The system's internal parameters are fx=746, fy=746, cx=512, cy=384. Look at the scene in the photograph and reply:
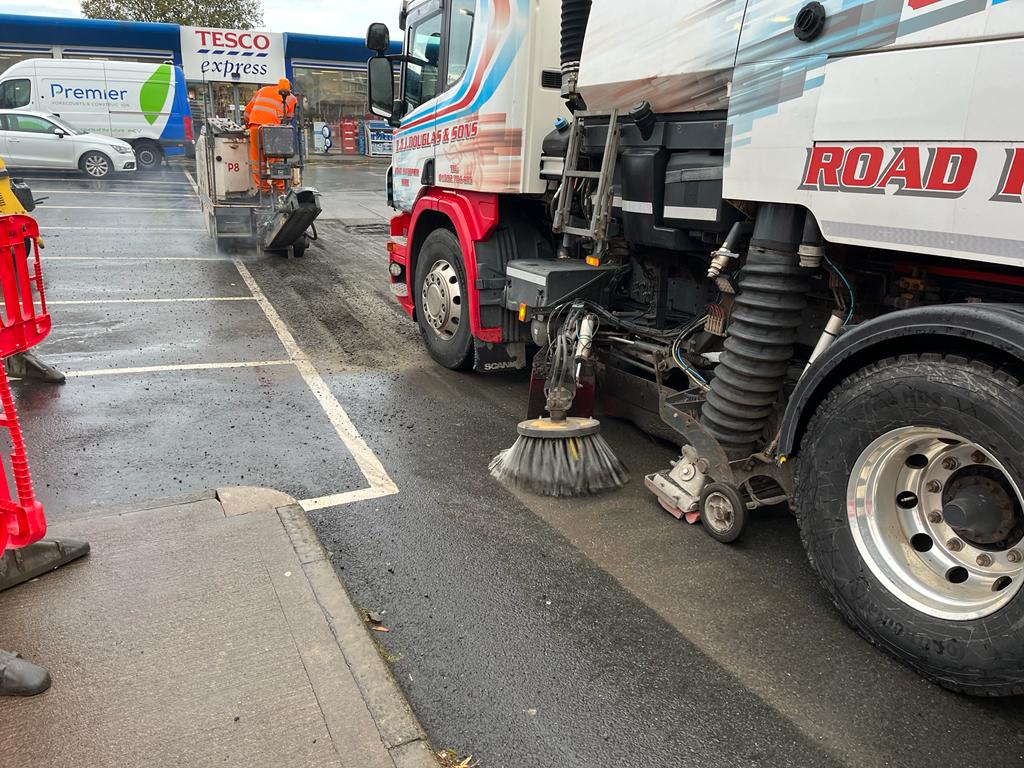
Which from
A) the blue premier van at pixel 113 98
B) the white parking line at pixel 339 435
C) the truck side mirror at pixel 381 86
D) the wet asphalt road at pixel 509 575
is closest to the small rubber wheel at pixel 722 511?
the wet asphalt road at pixel 509 575

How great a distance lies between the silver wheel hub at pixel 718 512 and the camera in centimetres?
338

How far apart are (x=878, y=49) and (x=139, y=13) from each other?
4048cm

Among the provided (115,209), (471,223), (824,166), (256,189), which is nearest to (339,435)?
(471,223)

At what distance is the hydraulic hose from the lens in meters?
2.97

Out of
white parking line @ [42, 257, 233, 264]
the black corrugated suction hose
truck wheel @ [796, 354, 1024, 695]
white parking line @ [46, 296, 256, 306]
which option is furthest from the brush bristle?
white parking line @ [42, 257, 233, 264]

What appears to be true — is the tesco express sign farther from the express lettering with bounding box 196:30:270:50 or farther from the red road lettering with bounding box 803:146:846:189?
the red road lettering with bounding box 803:146:846:189

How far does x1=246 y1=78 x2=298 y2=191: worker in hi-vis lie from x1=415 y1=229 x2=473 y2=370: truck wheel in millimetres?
5606

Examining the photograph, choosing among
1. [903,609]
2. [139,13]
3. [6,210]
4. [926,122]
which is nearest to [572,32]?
[926,122]

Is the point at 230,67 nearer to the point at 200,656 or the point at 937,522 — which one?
the point at 200,656

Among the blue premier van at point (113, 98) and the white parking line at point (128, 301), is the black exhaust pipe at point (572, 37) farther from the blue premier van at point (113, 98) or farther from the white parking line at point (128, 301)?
the blue premier van at point (113, 98)

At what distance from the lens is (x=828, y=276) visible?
303 centimetres

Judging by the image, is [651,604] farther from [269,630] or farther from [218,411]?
[218,411]

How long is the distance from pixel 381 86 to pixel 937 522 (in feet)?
18.1

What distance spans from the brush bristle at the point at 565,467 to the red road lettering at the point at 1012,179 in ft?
7.39
